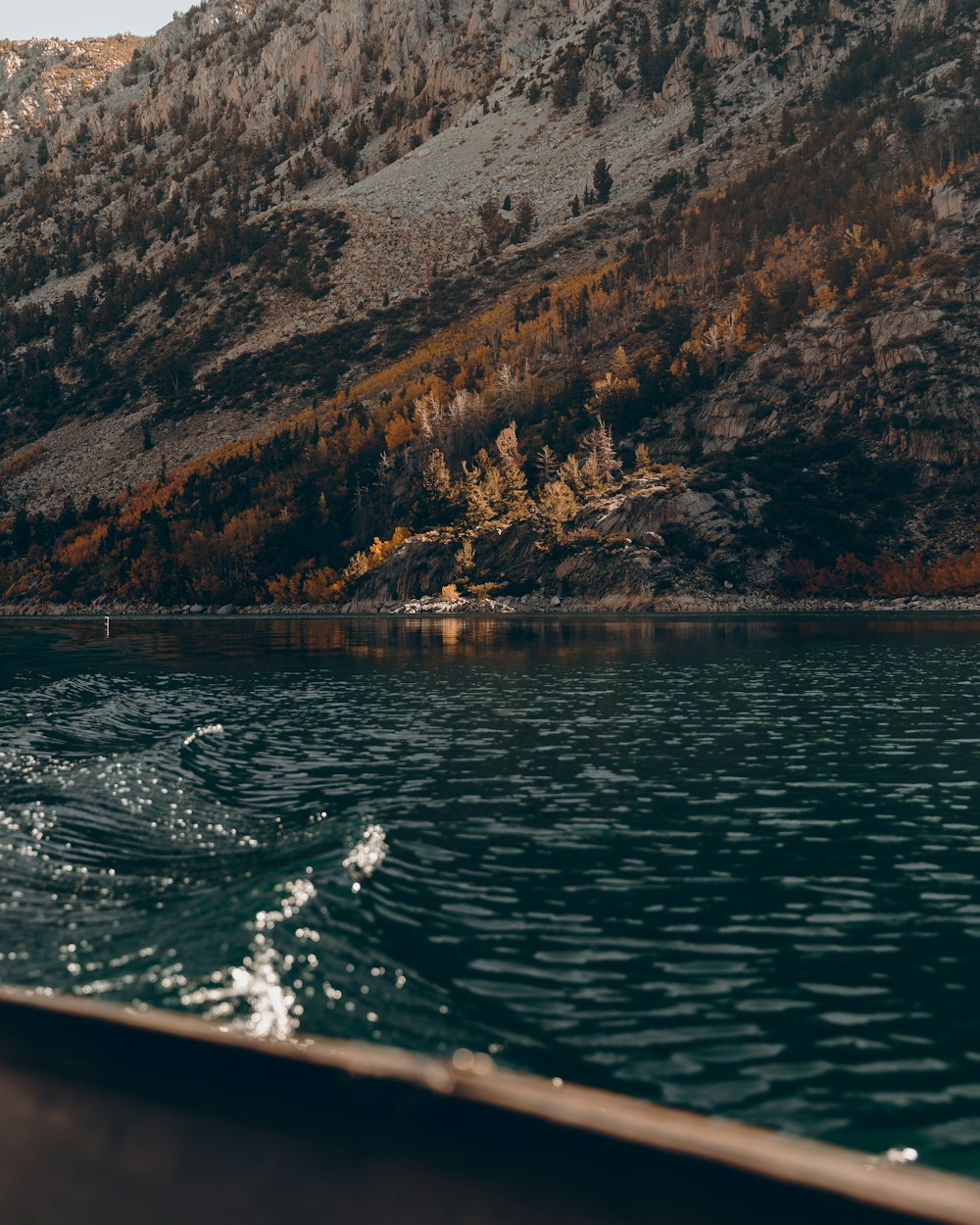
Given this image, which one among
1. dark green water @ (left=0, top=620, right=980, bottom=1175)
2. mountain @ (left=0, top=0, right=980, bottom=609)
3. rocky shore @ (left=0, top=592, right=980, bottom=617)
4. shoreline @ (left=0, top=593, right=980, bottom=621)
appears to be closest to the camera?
dark green water @ (left=0, top=620, right=980, bottom=1175)

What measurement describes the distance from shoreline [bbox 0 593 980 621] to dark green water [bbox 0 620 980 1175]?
76.0 m

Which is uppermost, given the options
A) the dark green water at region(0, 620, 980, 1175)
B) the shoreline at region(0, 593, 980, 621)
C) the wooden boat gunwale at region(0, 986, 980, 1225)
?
the wooden boat gunwale at region(0, 986, 980, 1225)

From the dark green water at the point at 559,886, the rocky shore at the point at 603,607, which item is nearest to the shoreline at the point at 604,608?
the rocky shore at the point at 603,607

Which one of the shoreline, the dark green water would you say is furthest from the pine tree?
the dark green water

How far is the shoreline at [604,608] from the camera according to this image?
106 meters

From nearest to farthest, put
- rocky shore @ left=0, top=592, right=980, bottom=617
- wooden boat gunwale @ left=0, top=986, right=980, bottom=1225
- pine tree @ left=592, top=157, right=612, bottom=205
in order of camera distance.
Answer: wooden boat gunwale @ left=0, top=986, right=980, bottom=1225
rocky shore @ left=0, top=592, right=980, bottom=617
pine tree @ left=592, top=157, right=612, bottom=205

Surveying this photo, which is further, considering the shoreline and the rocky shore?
the rocky shore

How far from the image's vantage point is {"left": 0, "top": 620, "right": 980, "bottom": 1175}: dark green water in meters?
8.59

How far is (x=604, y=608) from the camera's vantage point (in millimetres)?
115062

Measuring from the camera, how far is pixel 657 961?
10703mm

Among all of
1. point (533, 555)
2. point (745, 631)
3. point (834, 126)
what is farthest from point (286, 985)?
point (834, 126)

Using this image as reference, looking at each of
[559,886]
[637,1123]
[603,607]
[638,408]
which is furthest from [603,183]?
[637,1123]

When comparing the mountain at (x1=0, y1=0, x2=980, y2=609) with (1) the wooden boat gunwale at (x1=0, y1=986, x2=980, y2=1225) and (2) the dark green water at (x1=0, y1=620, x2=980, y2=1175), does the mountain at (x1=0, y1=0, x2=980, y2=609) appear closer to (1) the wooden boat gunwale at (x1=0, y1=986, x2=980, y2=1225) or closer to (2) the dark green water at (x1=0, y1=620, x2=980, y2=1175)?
(2) the dark green water at (x1=0, y1=620, x2=980, y2=1175)

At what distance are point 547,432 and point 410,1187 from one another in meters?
141
